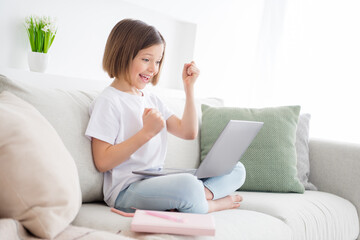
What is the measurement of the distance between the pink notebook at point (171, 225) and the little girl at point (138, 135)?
0.18 m

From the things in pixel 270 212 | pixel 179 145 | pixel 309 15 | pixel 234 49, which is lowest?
pixel 270 212

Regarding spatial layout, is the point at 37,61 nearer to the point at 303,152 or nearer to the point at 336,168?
the point at 303,152

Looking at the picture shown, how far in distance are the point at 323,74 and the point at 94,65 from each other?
1.72 meters

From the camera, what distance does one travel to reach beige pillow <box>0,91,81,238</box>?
96cm

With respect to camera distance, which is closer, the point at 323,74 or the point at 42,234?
the point at 42,234

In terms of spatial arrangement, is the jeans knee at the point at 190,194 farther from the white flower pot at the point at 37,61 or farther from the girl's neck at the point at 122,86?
the white flower pot at the point at 37,61

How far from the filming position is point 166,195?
1366 mm

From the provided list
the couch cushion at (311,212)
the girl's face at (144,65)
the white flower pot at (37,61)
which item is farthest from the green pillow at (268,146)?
the white flower pot at (37,61)

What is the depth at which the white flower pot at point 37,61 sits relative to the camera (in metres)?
2.31

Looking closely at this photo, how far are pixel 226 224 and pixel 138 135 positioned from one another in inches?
16.3

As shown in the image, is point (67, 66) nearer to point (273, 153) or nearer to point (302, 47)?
point (273, 153)

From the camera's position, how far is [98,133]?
150cm

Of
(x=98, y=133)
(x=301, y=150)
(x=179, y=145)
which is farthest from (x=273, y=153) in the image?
(x=98, y=133)

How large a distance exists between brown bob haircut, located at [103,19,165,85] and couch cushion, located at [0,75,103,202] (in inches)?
8.3
